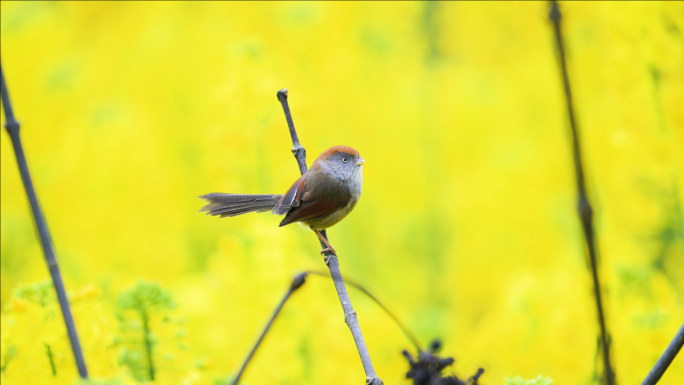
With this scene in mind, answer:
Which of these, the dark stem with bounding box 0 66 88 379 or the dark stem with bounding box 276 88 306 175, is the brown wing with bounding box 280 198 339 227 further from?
the dark stem with bounding box 0 66 88 379

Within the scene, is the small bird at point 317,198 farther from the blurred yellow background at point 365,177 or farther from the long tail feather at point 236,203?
the blurred yellow background at point 365,177

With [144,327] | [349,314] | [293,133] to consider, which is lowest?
[349,314]

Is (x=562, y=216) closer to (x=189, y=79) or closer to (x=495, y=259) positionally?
(x=495, y=259)

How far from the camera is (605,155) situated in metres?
1.90

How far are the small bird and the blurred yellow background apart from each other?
0.22 metres

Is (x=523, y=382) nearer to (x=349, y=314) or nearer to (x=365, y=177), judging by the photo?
(x=349, y=314)

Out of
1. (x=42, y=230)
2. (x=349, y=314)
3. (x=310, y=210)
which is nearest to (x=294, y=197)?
(x=310, y=210)

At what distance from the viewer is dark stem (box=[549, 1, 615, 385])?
1.06 feet

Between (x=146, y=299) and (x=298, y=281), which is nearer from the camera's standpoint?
(x=298, y=281)

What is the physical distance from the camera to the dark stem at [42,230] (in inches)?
17.9

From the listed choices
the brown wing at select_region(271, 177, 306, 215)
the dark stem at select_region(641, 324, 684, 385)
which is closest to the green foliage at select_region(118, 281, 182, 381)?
the brown wing at select_region(271, 177, 306, 215)

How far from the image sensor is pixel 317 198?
3.35ft

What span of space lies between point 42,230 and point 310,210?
1.93ft

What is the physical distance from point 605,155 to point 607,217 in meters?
0.29
